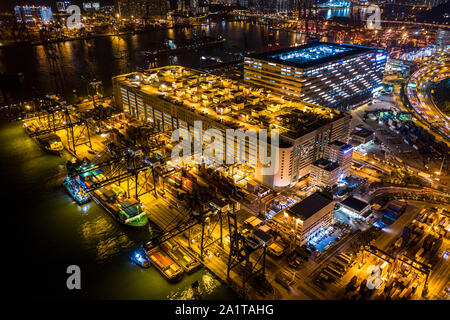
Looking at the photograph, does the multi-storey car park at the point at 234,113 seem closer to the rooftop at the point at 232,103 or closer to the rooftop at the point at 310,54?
the rooftop at the point at 232,103

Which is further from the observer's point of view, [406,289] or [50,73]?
[50,73]

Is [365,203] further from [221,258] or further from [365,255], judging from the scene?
[221,258]

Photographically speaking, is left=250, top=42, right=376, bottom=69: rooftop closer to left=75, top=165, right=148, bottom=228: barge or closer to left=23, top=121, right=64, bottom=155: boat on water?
left=75, top=165, right=148, bottom=228: barge

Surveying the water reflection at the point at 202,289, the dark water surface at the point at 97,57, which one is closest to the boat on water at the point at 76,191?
the water reflection at the point at 202,289

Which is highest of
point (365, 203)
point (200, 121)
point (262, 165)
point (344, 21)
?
point (344, 21)
